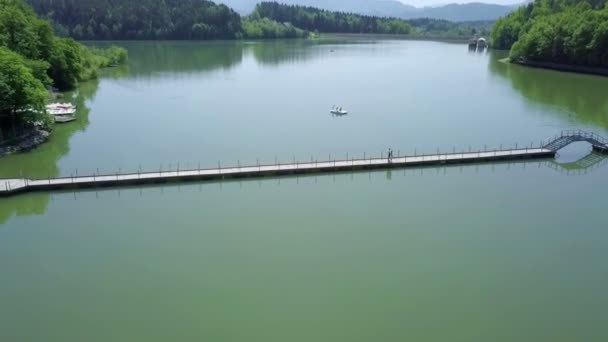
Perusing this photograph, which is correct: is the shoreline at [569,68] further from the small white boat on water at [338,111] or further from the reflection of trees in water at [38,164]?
the reflection of trees in water at [38,164]

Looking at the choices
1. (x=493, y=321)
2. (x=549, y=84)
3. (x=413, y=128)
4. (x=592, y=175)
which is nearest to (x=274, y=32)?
(x=549, y=84)

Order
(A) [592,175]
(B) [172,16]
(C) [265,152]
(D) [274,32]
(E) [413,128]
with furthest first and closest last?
1. (D) [274,32]
2. (B) [172,16]
3. (E) [413,128]
4. (C) [265,152]
5. (A) [592,175]

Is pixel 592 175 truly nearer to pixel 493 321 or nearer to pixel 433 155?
pixel 433 155

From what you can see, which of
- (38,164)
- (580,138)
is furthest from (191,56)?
(580,138)

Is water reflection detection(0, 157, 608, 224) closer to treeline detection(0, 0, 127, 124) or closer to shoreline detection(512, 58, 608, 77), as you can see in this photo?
treeline detection(0, 0, 127, 124)

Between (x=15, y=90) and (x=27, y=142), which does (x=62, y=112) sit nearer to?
(x=27, y=142)

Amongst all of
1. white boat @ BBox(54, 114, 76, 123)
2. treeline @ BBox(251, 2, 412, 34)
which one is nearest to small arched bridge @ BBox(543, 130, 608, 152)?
white boat @ BBox(54, 114, 76, 123)
